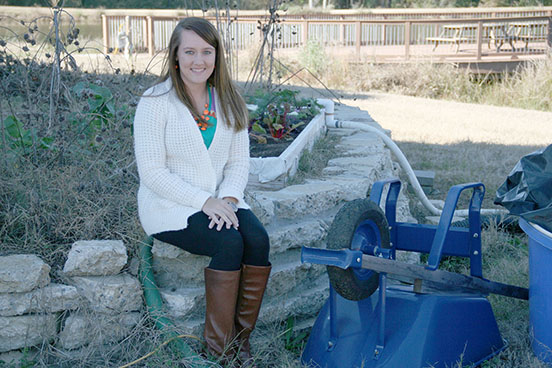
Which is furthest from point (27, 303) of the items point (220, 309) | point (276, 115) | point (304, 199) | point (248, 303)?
point (276, 115)

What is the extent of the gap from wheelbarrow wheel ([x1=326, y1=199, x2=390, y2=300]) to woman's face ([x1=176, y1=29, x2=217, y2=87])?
2.70ft

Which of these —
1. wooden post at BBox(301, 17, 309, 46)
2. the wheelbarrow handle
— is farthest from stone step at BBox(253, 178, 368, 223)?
wooden post at BBox(301, 17, 309, 46)

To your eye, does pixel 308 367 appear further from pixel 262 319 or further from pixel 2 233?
pixel 2 233

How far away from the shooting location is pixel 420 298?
2412 millimetres

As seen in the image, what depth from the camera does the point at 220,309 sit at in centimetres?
238

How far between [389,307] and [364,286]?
0.70 ft

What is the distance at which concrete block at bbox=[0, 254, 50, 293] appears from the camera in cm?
240

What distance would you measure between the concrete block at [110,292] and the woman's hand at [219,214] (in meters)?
0.47

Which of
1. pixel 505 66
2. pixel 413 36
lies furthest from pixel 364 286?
pixel 413 36

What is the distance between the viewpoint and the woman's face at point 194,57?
2.51m

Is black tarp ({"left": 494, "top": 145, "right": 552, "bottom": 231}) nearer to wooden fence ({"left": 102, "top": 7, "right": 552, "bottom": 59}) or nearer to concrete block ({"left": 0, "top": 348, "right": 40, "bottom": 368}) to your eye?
concrete block ({"left": 0, "top": 348, "right": 40, "bottom": 368})

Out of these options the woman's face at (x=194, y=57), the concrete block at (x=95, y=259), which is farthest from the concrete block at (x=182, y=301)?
the woman's face at (x=194, y=57)

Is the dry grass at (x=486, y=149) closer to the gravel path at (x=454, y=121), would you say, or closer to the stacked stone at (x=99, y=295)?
the gravel path at (x=454, y=121)

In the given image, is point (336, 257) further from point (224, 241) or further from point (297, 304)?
point (297, 304)
